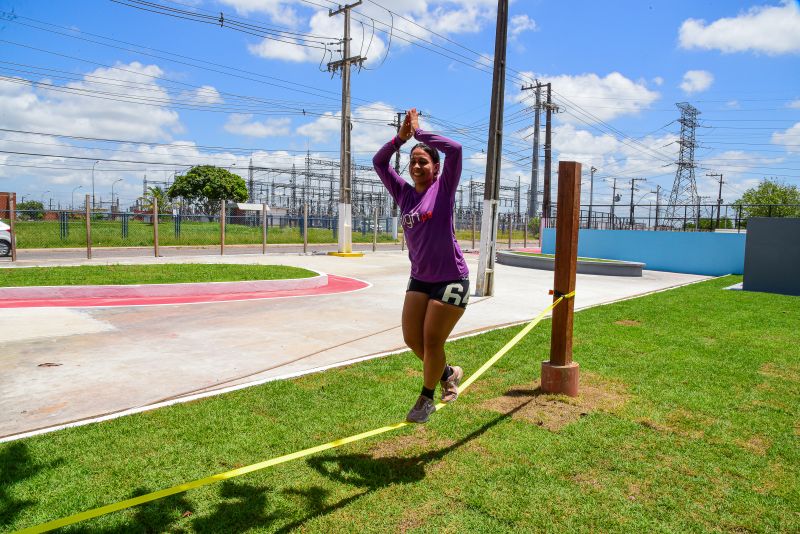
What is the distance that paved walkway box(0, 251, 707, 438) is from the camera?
5.20m

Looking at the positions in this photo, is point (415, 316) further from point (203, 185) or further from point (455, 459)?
point (203, 185)

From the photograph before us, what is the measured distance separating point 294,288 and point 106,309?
14.1 feet

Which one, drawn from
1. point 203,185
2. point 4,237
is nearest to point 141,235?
point 4,237

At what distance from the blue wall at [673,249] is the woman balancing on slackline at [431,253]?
23145mm

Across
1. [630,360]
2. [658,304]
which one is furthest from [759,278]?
[630,360]

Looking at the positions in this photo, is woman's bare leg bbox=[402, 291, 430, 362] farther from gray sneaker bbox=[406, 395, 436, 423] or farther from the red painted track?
the red painted track

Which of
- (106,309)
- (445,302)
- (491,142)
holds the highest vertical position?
(491,142)

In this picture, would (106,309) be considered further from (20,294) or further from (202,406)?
(202,406)

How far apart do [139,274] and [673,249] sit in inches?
849

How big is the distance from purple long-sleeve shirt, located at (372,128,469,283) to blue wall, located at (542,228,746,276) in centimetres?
2317

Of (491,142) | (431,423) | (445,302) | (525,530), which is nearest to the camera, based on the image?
(525,530)

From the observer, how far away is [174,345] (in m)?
7.29

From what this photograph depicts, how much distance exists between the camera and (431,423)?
4.55m

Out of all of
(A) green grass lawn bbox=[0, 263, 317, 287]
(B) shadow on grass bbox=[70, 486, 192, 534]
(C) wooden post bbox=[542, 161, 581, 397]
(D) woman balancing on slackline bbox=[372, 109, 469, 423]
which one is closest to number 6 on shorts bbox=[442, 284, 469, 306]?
(D) woman balancing on slackline bbox=[372, 109, 469, 423]
